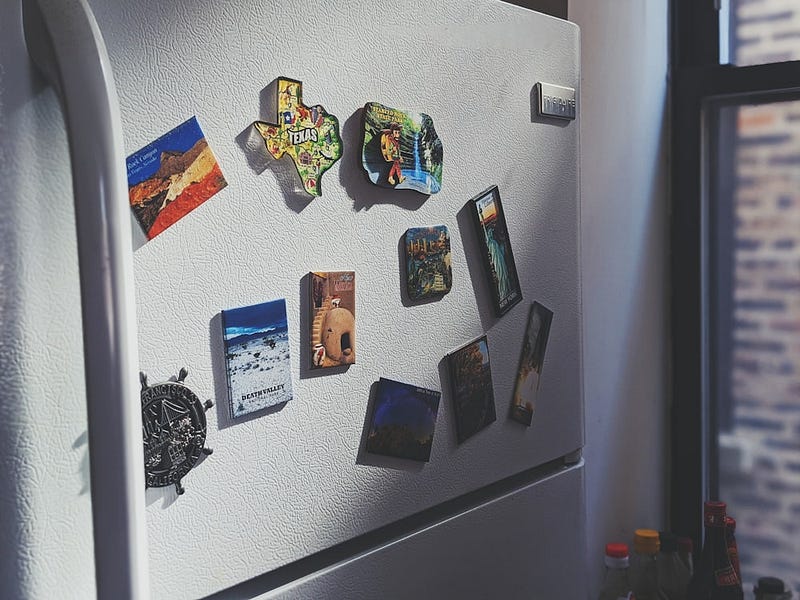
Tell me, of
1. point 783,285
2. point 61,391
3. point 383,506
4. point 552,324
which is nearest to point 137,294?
point 61,391

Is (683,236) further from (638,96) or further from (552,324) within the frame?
(552,324)

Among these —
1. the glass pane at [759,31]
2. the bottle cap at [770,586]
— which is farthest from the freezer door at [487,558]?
the glass pane at [759,31]

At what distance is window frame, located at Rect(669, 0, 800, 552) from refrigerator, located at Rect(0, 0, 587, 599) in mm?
914

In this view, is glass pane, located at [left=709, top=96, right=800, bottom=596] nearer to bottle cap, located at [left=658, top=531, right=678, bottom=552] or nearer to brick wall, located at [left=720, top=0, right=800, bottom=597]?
brick wall, located at [left=720, top=0, right=800, bottom=597]

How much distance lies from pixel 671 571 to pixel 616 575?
14cm

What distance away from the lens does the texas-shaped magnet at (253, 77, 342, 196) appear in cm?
64

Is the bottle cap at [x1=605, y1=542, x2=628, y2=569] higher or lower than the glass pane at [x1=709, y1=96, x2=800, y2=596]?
lower

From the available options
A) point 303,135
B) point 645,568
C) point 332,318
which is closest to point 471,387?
point 332,318

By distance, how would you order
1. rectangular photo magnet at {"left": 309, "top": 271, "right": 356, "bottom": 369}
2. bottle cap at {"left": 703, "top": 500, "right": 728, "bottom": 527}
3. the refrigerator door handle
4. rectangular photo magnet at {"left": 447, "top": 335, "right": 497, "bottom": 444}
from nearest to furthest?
the refrigerator door handle, rectangular photo magnet at {"left": 309, "top": 271, "right": 356, "bottom": 369}, rectangular photo magnet at {"left": 447, "top": 335, "right": 497, "bottom": 444}, bottle cap at {"left": 703, "top": 500, "right": 728, "bottom": 527}

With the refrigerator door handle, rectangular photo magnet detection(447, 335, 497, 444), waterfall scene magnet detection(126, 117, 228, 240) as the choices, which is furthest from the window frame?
the refrigerator door handle

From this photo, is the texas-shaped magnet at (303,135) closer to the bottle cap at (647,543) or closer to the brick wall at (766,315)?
the bottle cap at (647,543)

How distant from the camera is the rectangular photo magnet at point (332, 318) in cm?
68

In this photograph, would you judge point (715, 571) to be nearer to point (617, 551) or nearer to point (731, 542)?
point (731, 542)

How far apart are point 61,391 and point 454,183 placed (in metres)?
0.44
